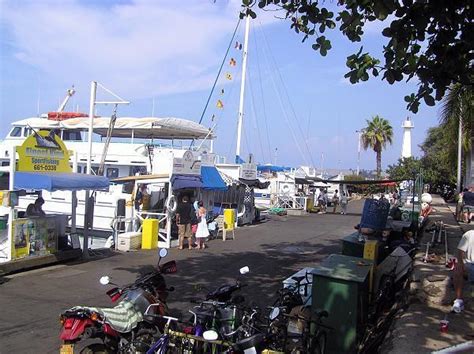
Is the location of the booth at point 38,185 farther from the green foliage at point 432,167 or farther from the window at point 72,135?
the green foliage at point 432,167

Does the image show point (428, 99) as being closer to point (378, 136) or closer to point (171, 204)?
point (171, 204)

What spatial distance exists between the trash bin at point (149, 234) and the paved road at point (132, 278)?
0.73 m

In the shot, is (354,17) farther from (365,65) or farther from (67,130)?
(67,130)

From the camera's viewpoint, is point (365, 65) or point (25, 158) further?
point (25, 158)

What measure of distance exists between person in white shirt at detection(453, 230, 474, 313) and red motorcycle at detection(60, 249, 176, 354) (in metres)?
3.96

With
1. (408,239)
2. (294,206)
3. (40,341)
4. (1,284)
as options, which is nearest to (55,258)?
(1,284)

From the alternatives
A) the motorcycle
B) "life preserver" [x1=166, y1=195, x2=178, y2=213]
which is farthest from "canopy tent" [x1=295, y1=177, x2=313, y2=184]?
the motorcycle

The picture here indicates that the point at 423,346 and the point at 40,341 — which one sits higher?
the point at 423,346

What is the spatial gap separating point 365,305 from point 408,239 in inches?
261

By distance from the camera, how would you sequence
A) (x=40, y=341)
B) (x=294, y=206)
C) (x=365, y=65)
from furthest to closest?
(x=294, y=206) < (x=40, y=341) < (x=365, y=65)

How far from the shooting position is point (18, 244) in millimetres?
11477

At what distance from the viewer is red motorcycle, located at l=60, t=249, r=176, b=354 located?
4.88m

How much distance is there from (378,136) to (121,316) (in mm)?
62384

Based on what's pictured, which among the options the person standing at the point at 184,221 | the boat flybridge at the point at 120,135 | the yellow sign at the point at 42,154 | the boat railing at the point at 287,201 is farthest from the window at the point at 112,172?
the boat railing at the point at 287,201
